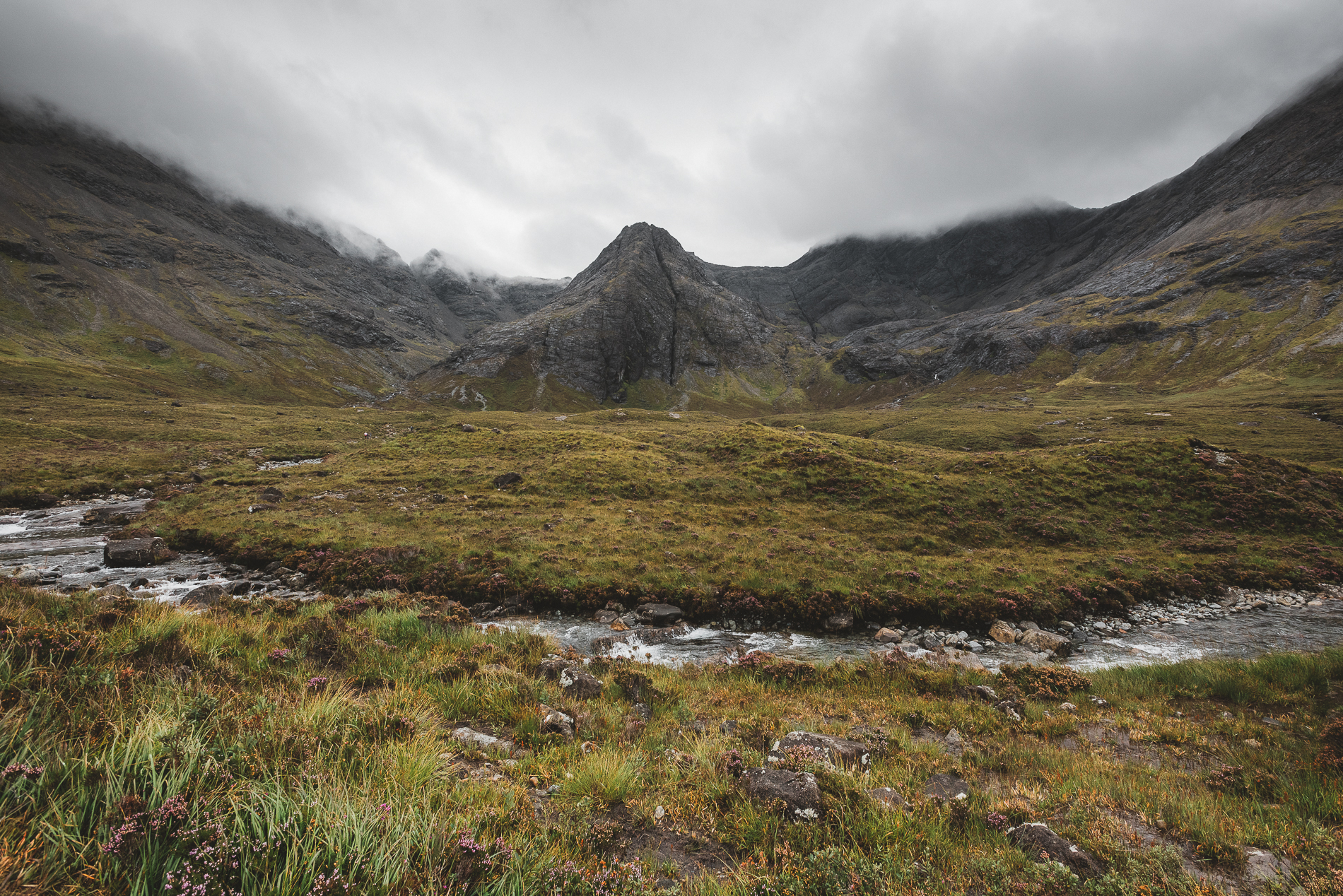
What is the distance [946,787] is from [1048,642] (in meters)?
14.8

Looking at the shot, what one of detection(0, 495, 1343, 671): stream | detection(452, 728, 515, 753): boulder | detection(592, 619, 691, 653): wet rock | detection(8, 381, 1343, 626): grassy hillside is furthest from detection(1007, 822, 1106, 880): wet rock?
detection(8, 381, 1343, 626): grassy hillside

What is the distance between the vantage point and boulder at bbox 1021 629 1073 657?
57.4ft

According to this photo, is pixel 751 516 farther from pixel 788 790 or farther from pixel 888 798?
pixel 788 790

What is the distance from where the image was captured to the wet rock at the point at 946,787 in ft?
22.2

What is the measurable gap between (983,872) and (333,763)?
20.9 ft

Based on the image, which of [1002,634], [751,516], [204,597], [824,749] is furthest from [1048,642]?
[204,597]

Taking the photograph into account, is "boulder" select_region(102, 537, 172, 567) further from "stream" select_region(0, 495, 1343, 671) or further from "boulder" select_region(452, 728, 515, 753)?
"boulder" select_region(452, 728, 515, 753)

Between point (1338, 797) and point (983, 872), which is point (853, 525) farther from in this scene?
point (983, 872)

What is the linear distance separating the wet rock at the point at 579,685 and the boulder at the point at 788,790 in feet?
14.3

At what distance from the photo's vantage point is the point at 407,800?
394 centimetres

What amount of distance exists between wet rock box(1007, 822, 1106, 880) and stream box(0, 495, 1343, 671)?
11.1 meters

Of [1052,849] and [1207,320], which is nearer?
[1052,849]

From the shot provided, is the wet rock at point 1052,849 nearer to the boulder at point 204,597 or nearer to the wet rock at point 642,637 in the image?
the wet rock at point 642,637

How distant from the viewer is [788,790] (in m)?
5.96
